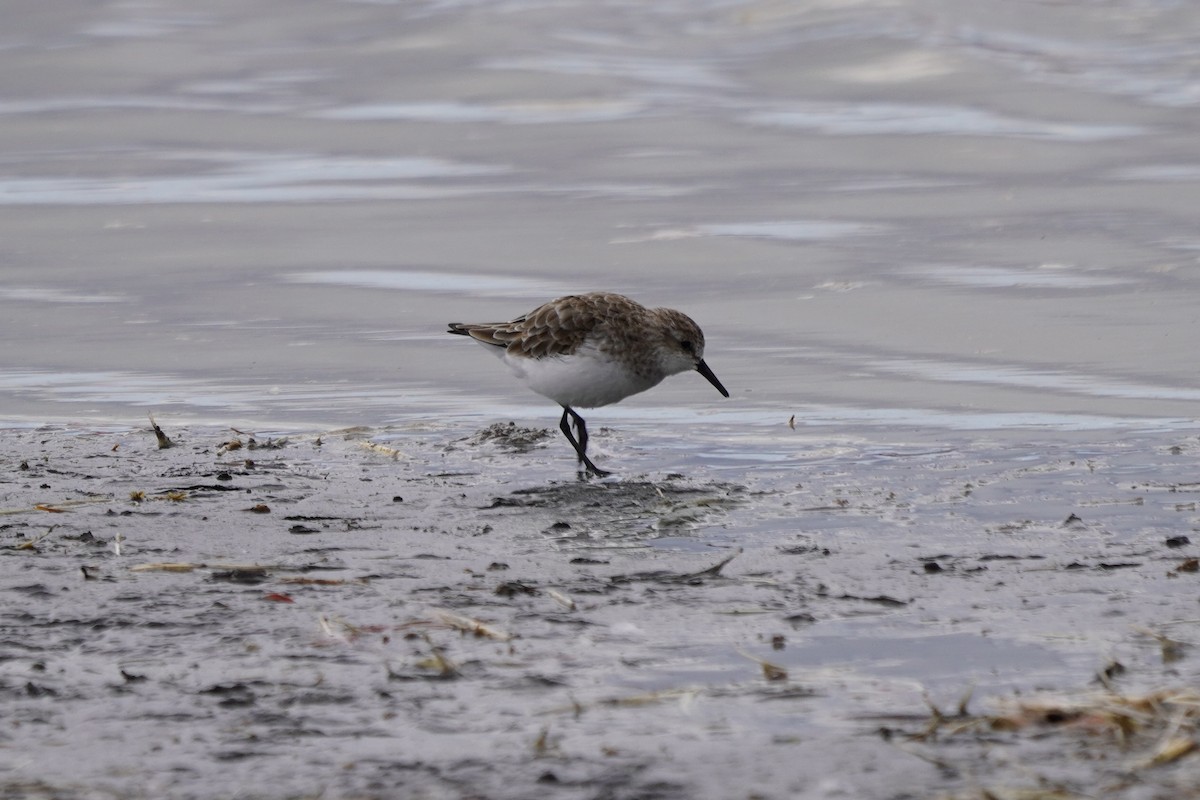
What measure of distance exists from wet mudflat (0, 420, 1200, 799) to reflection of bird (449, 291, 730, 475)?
0.46 meters

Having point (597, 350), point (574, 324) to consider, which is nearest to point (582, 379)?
point (597, 350)

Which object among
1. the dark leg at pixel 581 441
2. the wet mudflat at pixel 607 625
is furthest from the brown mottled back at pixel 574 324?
the wet mudflat at pixel 607 625

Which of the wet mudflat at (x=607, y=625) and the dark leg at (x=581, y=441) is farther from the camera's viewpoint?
the dark leg at (x=581, y=441)

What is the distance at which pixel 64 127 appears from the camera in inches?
949

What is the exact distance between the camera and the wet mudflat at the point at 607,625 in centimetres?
448

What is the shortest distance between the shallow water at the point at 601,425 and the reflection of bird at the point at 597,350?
1.33 feet

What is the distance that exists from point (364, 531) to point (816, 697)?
290cm

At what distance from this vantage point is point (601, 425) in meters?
10.8

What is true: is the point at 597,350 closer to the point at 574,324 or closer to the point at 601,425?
the point at 574,324

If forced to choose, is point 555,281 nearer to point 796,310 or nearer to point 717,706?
point 796,310

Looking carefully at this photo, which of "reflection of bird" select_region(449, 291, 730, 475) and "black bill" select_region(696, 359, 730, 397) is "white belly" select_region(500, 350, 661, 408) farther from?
"black bill" select_region(696, 359, 730, 397)

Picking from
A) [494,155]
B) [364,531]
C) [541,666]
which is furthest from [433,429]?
[494,155]

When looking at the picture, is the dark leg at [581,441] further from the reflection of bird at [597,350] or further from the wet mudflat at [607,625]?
the wet mudflat at [607,625]

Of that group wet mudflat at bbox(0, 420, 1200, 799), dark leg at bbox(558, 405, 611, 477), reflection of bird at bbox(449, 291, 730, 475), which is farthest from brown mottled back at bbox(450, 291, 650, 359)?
wet mudflat at bbox(0, 420, 1200, 799)
